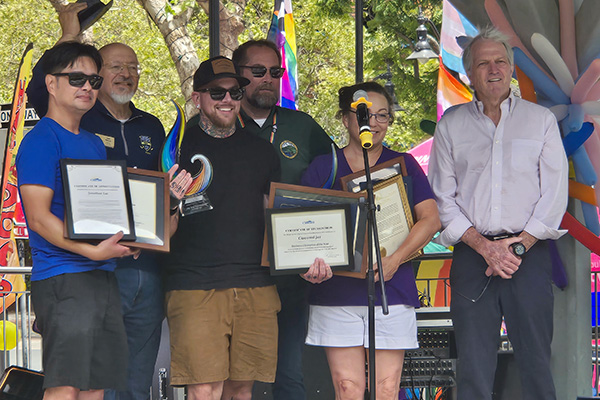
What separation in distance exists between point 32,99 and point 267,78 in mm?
1389

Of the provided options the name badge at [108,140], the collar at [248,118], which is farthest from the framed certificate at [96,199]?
the collar at [248,118]

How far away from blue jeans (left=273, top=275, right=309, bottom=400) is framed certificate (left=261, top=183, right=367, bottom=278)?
744mm

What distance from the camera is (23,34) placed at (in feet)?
71.9

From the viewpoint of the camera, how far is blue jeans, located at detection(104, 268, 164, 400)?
455cm

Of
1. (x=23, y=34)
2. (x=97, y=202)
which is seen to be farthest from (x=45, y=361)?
(x=23, y=34)

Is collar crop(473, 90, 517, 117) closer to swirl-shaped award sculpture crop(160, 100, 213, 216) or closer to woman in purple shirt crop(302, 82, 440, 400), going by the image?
woman in purple shirt crop(302, 82, 440, 400)

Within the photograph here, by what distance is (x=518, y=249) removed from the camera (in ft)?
14.7

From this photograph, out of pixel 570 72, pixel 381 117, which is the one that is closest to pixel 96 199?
pixel 381 117

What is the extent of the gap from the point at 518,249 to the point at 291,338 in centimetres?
147

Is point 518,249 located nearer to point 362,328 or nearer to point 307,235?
point 362,328

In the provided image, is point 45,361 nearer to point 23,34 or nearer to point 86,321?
point 86,321

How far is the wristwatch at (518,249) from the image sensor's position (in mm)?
4488

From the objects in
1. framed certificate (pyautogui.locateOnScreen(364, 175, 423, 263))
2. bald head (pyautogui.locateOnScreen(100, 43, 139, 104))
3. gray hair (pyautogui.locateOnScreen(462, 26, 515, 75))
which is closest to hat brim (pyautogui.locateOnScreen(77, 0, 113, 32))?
bald head (pyautogui.locateOnScreen(100, 43, 139, 104))

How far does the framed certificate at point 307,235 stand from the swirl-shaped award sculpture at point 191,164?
14.7 inches
